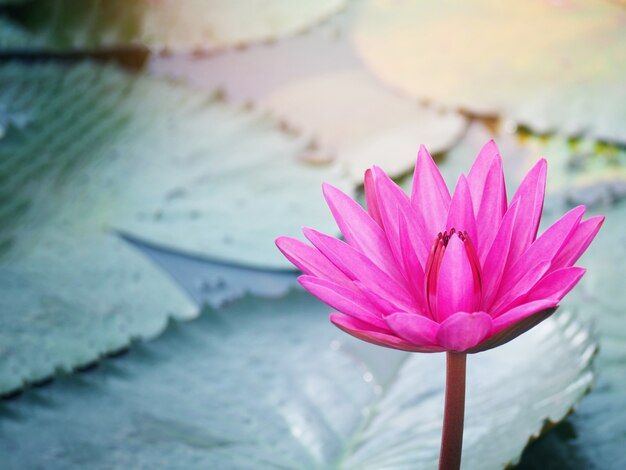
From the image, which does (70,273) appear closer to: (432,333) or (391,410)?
(391,410)

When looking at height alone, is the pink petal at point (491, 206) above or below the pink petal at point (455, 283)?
above

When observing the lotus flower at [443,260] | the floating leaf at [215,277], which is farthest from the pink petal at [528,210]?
the floating leaf at [215,277]

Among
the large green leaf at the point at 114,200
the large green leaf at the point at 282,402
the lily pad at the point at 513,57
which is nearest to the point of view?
the large green leaf at the point at 282,402

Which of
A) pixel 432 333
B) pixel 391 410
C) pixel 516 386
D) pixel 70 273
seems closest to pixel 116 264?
pixel 70 273

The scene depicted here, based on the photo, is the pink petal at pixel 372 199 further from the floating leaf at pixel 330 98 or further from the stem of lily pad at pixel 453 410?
the floating leaf at pixel 330 98

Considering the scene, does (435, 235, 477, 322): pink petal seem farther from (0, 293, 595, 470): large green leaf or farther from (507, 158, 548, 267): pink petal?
(0, 293, 595, 470): large green leaf

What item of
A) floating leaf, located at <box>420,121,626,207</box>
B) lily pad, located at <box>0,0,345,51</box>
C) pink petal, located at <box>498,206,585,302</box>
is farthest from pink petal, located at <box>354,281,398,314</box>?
lily pad, located at <box>0,0,345,51</box>

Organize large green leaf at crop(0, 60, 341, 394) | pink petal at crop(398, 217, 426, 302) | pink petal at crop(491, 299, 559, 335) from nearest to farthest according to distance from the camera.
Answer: pink petal at crop(491, 299, 559, 335)
pink petal at crop(398, 217, 426, 302)
large green leaf at crop(0, 60, 341, 394)
